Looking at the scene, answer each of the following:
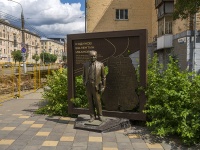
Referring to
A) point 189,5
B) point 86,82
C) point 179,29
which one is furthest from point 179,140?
point 179,29

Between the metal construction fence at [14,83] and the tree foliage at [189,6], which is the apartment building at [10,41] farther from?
the tree foliage at [189,6]

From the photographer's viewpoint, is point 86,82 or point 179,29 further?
point 179,29

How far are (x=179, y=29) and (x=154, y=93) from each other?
1093cm

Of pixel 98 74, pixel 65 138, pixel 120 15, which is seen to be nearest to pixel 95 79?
pixel 98 74

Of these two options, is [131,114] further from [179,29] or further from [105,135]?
[179,29]

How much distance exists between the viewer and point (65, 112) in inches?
262

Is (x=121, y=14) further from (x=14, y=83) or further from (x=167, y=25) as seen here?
(x=14, y=83)

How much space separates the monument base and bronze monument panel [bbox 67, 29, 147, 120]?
21 centimetres

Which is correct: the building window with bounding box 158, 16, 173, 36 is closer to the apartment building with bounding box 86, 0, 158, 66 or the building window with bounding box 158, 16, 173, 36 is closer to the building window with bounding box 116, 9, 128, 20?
the apartment building with bounding box 86, 0, 158, 66

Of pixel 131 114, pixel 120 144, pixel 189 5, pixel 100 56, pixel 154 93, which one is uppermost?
pixel 189 5

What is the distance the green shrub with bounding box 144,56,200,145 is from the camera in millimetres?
4379

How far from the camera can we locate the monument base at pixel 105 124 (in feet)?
16.9

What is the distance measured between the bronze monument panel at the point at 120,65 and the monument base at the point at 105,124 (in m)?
0.21

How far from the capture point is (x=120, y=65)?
18.2ft
